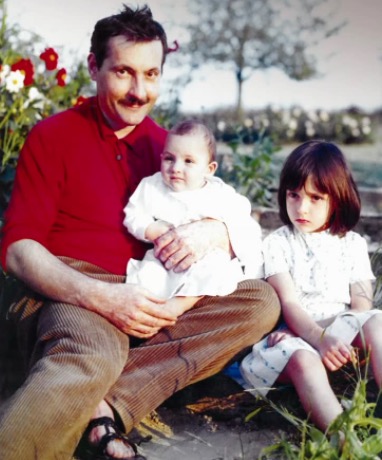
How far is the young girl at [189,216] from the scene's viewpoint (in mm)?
2574

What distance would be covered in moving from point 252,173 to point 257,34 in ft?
25.3

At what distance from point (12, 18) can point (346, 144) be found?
5.78 metres

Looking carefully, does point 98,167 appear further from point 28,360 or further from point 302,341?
point 302,341

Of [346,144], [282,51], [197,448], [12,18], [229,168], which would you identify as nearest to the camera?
[197,448]

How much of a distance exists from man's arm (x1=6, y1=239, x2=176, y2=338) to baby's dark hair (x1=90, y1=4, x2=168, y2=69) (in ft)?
2.83

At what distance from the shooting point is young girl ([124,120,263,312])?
257 cm

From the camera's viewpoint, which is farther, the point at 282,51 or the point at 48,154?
the point at 282,51

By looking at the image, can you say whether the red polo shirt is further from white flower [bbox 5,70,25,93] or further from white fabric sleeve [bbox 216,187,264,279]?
white flower [bbox 5,70,25,93]

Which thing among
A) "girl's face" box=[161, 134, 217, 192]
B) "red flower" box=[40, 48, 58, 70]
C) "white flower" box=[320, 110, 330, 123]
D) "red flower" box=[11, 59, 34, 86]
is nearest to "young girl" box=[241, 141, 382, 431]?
"girl's face" box=[161, 134, 217, 192]

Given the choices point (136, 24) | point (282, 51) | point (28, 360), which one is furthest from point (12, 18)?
point (282, 51)

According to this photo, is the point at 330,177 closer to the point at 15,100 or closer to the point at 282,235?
the point at 282,235

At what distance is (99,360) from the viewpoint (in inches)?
87.8

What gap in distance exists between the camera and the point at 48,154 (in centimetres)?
267

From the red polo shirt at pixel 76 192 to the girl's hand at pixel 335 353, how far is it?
2.76ft
